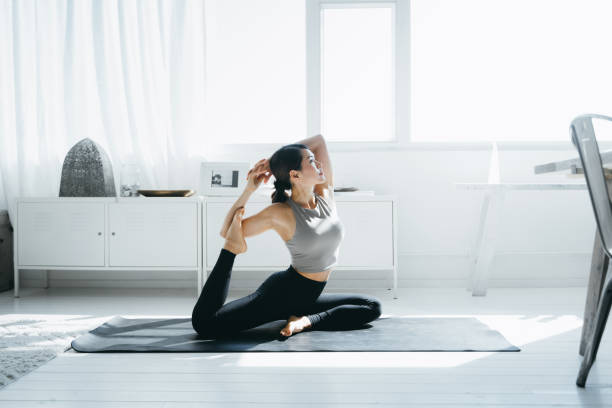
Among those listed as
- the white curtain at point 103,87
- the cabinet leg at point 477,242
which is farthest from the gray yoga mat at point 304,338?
the white curtain at point 103,87

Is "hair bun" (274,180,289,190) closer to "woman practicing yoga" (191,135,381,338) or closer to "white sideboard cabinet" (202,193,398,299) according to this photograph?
"woman practicing yoga" (191,135,381,338)

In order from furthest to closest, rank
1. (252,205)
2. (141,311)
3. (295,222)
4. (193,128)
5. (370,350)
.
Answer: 1. (193,128)
2. (252,205)
3. (141,311)
4. (295,222)
5. (370,350)

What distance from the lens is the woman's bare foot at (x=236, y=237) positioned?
79.7 inches

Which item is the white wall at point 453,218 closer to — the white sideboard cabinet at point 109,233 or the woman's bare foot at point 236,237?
the white sideboard cabinet at point 109,233

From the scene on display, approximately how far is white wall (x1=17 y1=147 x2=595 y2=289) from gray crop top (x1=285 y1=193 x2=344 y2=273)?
1.43 metres

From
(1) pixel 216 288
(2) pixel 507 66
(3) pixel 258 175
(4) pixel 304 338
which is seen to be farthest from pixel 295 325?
(2) pixel 507 66

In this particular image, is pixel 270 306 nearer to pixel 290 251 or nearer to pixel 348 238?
pixel 290 251

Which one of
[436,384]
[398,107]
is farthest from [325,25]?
[436,384]

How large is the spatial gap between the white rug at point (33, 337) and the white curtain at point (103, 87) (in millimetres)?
1117

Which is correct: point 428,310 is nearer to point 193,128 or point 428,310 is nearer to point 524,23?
point 193,128

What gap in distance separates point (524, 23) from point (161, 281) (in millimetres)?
3057

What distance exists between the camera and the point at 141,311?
9.14 ft

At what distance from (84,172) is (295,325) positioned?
1.87 meters

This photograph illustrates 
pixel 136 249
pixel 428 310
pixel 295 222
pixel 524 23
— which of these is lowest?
pixel 428 310
